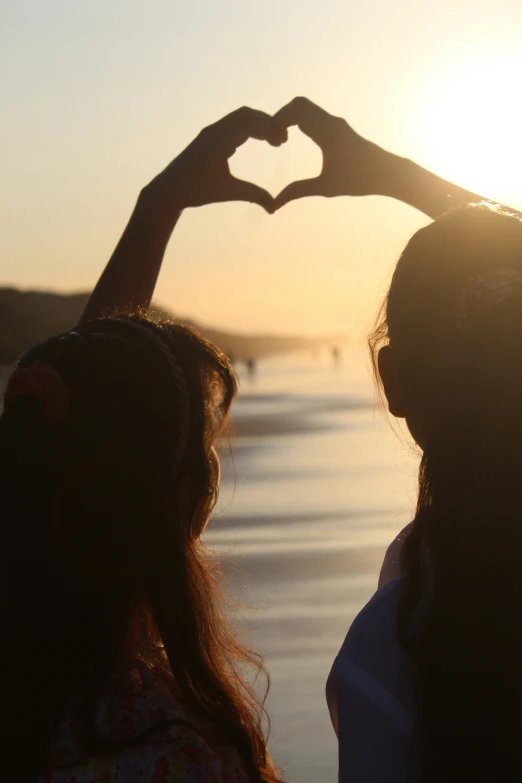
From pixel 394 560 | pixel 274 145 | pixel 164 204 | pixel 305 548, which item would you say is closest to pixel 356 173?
pixel 274 145

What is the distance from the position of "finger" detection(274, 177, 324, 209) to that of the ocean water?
0.53 metres

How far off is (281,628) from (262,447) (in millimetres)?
12749

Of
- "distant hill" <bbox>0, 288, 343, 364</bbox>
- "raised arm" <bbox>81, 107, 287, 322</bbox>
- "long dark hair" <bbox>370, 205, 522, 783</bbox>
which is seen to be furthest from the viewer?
"distant hill" <bbox>0, 288, 343, 364</bbox>

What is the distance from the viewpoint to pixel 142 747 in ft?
6.43

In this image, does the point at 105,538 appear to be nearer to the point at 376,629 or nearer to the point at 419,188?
the point at 376,629

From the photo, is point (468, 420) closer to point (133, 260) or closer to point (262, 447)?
point (133, 260)

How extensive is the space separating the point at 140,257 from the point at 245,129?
0.44m

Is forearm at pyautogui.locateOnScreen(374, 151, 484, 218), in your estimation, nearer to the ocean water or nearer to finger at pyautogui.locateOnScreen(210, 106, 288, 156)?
finger at pyautogui.locateOnScreen(210, 106, 288, 156)

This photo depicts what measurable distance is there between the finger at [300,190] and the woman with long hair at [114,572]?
2.45 ft

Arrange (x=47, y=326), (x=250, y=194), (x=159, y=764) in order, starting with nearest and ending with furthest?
(x=159, y=764), (x=250, y=194), (x=47, y=326)

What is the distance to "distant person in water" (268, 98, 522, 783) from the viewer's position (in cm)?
182

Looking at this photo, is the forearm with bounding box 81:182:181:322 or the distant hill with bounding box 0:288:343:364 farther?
the distant hill with bounding box 0:288:343:364

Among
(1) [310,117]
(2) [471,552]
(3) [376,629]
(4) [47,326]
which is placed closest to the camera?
(2) [471,552]

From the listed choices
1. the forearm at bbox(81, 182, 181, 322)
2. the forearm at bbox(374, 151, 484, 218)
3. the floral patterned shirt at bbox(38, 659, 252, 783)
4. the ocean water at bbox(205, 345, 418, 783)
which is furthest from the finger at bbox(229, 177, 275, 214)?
the floral patterned shirt at bbox(38, 659, 252, 783)
